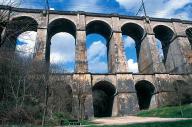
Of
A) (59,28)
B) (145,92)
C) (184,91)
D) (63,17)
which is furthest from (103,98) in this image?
(184,91)

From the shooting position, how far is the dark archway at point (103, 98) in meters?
26.2

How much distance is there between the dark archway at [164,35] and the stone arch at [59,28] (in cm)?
1160

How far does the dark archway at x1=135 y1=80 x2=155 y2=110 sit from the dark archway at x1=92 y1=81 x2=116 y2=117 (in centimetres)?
351

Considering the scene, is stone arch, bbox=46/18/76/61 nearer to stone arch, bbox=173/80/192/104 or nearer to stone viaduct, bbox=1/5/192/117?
stone viaduct, bbox=1/5/192/117

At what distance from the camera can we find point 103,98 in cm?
3975

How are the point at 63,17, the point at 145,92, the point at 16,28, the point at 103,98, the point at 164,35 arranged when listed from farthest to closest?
the point at 103,98
the point at 164,35
the point at 145,92
the point at 63,17
the point at 16,28

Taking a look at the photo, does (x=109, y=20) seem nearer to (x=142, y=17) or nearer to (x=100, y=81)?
(x=142, y=17)

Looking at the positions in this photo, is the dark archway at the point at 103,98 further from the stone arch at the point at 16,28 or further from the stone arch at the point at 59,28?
the stone arch at the point at 16,28

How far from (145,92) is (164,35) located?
9166 mm

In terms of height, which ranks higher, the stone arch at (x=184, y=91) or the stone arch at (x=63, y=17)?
the stone arch at (x=63, y=17)

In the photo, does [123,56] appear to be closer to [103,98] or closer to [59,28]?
[59,28]

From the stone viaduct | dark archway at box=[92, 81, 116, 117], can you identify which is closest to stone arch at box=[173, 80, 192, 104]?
the stone viaduct

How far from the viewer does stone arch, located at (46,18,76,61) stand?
2788 cm

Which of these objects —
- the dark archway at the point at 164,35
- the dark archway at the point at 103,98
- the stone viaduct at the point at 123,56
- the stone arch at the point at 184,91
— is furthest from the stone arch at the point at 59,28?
the stone arch at the point at 184,91
